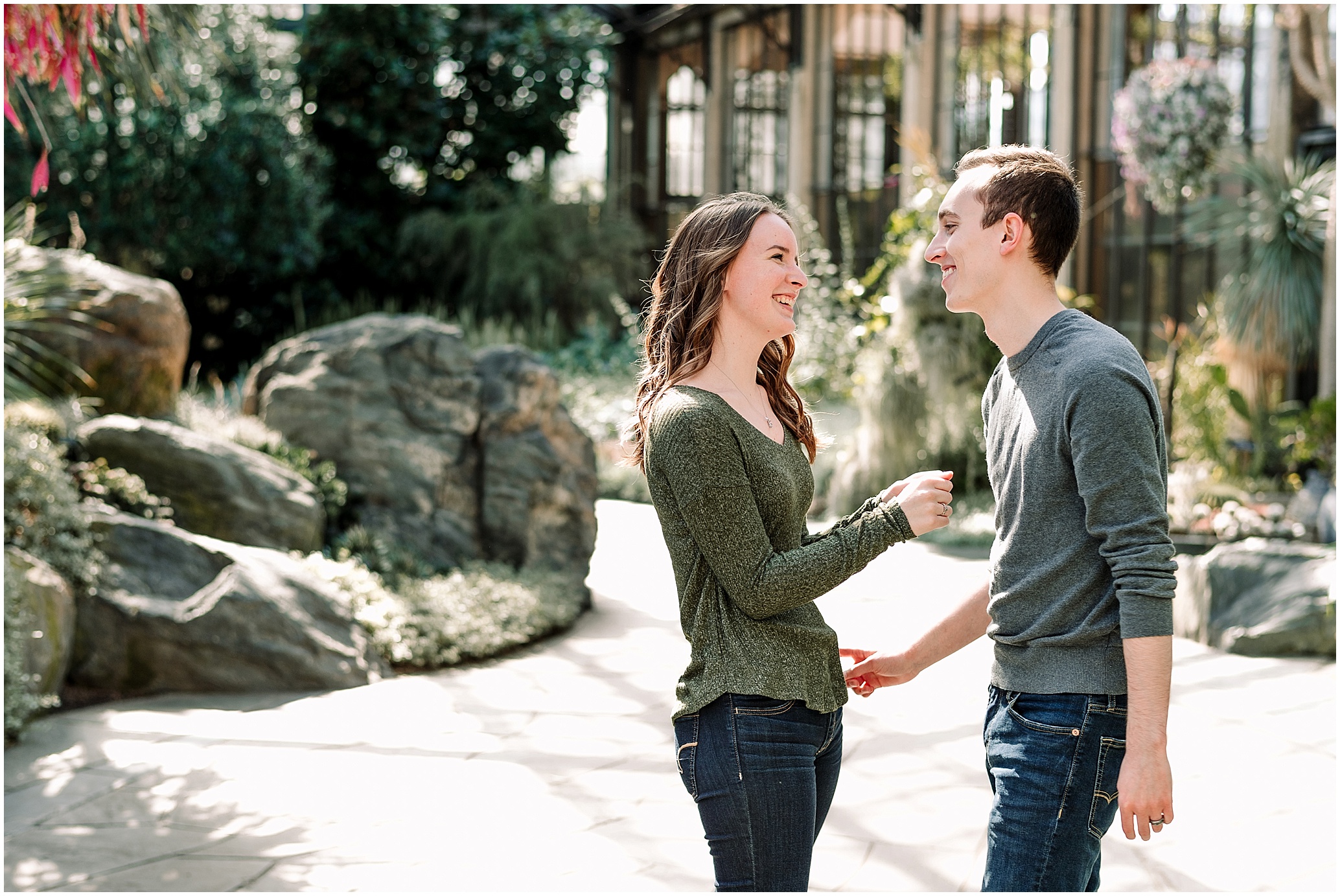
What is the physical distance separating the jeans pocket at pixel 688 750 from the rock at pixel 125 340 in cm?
542

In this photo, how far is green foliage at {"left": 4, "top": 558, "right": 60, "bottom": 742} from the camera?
12.9ft

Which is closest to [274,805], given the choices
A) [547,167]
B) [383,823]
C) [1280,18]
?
[383,823]

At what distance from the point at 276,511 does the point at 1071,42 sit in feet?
31.1

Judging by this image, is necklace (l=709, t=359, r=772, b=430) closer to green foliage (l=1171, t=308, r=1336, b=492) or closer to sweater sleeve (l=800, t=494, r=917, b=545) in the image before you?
sweater sleeve (l=800, t=494, r=917, b=545)

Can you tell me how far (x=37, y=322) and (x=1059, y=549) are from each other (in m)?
6.00

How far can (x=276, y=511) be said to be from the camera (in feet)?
18.8

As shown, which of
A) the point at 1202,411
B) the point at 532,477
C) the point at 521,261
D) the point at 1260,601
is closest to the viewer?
the point at 1260,601

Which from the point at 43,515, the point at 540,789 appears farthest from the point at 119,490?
the point at 540,789

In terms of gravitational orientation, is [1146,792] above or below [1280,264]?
below

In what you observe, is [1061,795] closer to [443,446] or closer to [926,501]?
[926,501]

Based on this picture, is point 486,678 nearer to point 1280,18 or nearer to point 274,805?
point 274,805

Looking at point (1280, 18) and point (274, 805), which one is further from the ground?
point (1280, 18)

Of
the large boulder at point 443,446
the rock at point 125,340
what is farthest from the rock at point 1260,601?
the rock at point 125,340

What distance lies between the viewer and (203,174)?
13109 millimetres
